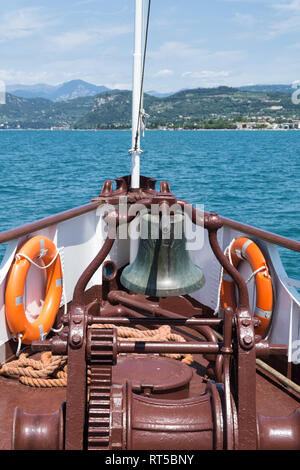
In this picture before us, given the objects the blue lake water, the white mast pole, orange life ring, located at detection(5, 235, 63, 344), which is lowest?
the blue lake water

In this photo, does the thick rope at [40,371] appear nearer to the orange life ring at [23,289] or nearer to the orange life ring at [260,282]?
the orange life ring at [23,289]

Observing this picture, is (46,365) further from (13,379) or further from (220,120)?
(220,120)

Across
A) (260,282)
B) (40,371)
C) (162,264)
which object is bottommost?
(40,371)

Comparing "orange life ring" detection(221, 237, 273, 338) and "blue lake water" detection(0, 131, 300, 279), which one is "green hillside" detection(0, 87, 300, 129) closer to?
"blue lake water" detection(0, 131, 300, 279)

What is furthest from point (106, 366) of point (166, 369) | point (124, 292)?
point (124, 292)

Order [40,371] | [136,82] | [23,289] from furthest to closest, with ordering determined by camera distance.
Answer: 1. [136,82]
2. [23,289]
3. [40,371]

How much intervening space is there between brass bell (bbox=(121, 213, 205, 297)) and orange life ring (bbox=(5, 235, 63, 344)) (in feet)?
4.47

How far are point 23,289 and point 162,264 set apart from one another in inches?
62.6

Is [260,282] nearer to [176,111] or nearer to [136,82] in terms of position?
[136,82]

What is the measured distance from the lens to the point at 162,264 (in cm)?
228

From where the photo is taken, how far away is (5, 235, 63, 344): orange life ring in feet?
11.4

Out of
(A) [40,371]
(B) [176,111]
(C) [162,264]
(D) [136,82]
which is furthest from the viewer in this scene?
(B) [176,111]

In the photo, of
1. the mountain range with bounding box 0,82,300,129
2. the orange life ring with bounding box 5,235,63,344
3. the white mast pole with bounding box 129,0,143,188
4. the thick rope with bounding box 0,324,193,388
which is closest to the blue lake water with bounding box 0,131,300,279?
the white mast pole with bounding box 129,0,143,188

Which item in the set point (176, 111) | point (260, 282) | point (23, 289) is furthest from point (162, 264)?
point (176, 111)
